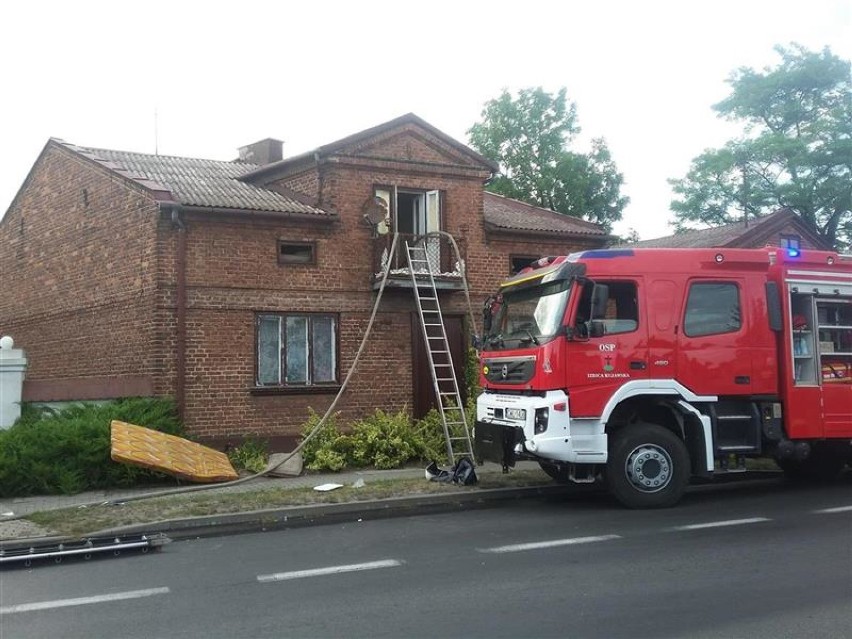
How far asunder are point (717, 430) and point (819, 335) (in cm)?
199

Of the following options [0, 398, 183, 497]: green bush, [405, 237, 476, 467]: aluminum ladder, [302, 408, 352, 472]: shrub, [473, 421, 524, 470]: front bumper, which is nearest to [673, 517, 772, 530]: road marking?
[473, 421, 524, 470]: front bumper

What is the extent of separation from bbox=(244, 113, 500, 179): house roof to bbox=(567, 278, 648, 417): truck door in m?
7.32

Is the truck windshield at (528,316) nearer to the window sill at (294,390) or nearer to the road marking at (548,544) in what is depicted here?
the road marking at (548,544)

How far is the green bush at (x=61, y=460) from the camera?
11.7 meters

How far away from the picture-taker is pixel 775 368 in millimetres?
Result: 11188

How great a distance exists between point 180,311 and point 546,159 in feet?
108

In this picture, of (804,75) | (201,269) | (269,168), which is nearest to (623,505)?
(201,269)

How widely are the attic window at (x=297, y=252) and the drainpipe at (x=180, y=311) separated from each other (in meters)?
1.76

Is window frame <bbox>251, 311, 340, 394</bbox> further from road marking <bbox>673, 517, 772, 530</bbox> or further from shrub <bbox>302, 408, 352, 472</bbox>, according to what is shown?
road marking <bbox>673, 517, 772, 530</bbox>

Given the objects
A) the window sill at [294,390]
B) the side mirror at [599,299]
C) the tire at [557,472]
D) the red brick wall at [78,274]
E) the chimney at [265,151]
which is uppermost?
the chimney at [265,151]

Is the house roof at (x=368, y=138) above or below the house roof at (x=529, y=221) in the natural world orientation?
above

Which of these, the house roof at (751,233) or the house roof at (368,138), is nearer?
the house roof at (368,138)

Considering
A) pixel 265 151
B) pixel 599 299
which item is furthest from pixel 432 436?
pixel 265 151

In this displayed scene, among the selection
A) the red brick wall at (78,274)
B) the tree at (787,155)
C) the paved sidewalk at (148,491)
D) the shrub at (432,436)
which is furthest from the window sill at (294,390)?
the tree at (787,155)
